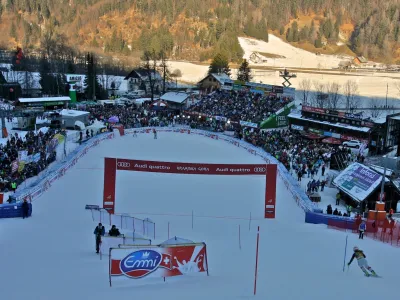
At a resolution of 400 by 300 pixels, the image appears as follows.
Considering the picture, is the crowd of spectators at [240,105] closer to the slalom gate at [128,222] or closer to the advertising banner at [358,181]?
the advertising banner at [358,181]

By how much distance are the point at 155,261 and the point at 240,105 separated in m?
34.8

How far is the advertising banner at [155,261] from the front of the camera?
28.3 ft

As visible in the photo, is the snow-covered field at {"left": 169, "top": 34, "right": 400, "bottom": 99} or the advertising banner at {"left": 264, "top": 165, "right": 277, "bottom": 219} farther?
the snow-covered field at {"left": 169, "top": 34, "right": 400, "bottom": 99}

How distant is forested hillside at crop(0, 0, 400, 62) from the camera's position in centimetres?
11775

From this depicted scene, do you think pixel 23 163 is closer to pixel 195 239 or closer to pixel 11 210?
pixel 11 210

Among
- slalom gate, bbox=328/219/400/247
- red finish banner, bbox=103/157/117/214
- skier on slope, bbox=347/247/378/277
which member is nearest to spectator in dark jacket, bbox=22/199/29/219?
red finish banner, bbox=103/157/117/214

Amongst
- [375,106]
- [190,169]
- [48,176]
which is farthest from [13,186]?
[375,106]

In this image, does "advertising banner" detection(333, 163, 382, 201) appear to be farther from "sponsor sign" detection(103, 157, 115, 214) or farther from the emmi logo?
the emmi logo

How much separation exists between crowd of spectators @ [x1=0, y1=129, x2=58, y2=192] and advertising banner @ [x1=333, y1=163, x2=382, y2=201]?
14.1 m

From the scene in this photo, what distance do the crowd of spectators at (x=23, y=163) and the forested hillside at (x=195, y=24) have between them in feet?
267

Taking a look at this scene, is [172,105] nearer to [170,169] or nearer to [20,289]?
[170,169]

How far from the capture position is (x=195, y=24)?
5172 inches

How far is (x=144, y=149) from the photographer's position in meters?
30.2

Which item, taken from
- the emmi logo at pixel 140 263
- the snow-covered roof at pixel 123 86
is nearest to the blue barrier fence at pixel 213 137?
the emmi logo at pixel 140 263
